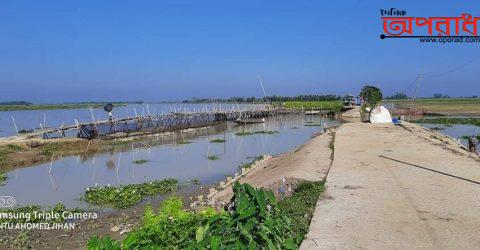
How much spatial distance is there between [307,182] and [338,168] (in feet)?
5.75

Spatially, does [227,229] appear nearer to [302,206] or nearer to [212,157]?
[302,206]

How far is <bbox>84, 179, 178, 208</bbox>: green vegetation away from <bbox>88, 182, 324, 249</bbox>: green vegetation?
28.9 ft

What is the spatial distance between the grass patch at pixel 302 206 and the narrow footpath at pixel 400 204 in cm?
14

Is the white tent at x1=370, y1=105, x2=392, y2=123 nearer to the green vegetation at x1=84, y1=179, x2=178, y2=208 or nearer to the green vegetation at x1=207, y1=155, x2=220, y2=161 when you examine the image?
the green vegetation at x1=207, y1=155, x2=220, y2=161

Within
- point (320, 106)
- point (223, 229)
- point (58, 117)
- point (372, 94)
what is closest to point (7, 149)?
point (223, 229)

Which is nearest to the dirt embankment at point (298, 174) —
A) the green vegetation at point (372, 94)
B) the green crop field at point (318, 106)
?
the green vegetation at point (372, 94)

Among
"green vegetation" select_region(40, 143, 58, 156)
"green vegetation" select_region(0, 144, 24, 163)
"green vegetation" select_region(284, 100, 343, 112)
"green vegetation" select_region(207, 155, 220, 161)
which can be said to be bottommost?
"green vegetation" select_region(207, 155, 220, 161)

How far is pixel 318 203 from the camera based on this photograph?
724 cm

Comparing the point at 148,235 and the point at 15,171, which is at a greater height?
the point at 148,235

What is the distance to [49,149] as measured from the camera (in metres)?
27.1

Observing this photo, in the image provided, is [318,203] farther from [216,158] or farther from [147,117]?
[147,117]

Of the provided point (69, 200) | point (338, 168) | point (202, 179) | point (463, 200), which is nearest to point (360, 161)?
point (338, 168)

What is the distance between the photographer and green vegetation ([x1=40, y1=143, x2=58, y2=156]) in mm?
25944

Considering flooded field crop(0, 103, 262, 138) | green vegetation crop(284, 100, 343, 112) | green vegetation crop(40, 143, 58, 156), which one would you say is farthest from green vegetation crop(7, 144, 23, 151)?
green vegetation crop(284, 100, 343, 112)
